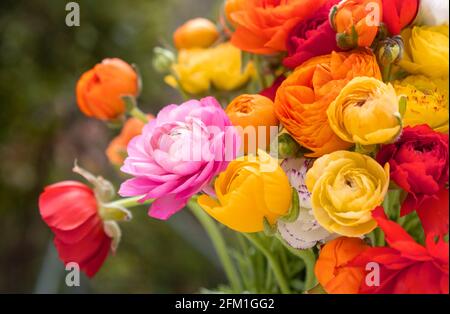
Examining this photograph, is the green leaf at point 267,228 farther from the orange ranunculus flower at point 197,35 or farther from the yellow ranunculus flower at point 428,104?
the orange ranunculus flower at point 197,35

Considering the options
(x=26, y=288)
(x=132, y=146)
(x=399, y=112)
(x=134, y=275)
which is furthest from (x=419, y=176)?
(x=26, y=288)

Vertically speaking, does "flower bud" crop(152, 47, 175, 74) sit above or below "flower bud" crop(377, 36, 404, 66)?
below

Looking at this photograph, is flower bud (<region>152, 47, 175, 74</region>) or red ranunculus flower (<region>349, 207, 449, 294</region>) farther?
flower bud (<region>152, 47, 175, 74</region>)

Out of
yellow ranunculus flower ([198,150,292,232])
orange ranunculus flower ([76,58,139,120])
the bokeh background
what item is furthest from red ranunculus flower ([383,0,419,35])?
the bokeh background

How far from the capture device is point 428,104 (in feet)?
1.10

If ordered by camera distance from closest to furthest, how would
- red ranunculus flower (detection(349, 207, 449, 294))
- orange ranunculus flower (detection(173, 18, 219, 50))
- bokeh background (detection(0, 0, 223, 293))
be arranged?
red ranunculus flower (detection(349, 207, 449, 294)) → orange ranunculus flower (detection(173, 18, 219, 50)) → bokeh background (detection(0, 0, 223, 293))

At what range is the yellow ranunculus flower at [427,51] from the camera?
338mm

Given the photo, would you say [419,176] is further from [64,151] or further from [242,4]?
[64,151]

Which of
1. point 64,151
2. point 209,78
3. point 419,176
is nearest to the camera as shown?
point 419,176

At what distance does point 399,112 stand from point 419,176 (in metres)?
0.03

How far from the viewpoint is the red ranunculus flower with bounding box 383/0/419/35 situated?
35 centimetres

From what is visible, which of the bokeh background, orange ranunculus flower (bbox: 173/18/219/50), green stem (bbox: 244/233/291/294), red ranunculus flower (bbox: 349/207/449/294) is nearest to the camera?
red ranunculus flower (bbox: 349/207/449/294)

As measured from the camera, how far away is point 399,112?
310 mm

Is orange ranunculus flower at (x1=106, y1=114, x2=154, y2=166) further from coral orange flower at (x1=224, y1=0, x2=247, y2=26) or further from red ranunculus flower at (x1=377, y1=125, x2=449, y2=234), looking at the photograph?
red ranunculus flower at (x1=377, y1=125, x2=449, y2=234)
